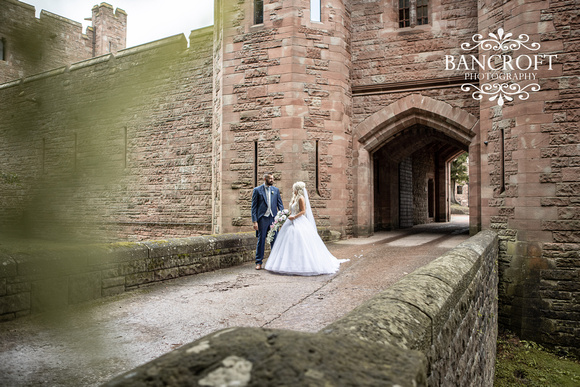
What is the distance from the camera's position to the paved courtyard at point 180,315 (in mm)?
2348

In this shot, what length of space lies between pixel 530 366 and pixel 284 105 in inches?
272

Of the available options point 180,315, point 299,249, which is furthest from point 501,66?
point 180,315

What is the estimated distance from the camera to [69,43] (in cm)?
68

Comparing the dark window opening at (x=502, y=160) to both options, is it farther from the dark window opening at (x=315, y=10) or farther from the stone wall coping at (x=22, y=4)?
the stone wall coping at (x=22, y=4)

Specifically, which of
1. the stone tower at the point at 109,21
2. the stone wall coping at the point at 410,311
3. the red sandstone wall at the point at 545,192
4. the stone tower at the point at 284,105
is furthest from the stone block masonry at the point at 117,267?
the red sandstone wall at the point at 545,192

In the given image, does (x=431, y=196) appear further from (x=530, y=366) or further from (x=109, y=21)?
(x=109, y=21)

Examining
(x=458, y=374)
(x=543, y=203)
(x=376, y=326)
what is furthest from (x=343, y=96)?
(x=376, y=326)

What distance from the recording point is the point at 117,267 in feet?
14.9

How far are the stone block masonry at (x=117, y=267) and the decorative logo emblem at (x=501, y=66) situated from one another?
576 centimetres

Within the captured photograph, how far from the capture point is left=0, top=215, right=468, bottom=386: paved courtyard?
235cm

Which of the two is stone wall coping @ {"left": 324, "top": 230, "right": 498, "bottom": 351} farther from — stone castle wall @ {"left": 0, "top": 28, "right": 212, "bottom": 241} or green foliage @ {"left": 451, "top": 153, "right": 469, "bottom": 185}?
green foliage @ {"left": 451, "top": 153, "right": 469, "bottom": 185}

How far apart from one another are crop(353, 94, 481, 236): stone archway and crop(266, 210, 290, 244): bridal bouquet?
16.0 feet

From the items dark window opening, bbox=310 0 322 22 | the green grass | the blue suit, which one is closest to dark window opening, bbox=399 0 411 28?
dark window opening, bbox=310 0 322 22

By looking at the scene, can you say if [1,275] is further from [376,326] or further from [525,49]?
[525,49]
